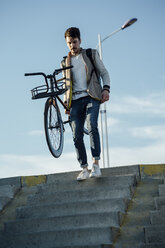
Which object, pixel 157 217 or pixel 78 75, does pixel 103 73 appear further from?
pixel 157 217

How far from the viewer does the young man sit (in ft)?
18.4

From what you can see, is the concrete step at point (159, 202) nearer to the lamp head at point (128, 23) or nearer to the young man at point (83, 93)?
the young man at point (83, 93)

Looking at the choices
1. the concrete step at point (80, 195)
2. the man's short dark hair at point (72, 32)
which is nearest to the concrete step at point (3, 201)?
the concrete step at point (80, 195)

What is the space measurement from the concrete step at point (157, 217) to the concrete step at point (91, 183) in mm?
952

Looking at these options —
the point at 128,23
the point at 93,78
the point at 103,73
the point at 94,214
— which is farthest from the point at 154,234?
the point at 128,23

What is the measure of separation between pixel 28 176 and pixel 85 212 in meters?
1.90

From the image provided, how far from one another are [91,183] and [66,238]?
1214mm

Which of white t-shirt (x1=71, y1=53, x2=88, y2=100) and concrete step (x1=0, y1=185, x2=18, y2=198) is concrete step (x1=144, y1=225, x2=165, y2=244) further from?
concrete step (x1=0, y1=185, x2=18, y2=198)

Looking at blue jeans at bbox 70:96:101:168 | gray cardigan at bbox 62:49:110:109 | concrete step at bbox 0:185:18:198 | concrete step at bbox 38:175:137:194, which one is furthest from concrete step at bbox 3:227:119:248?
gray cardigan at bbox 62:49:110:109

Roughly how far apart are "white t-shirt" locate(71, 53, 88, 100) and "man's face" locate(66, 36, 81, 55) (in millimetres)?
82

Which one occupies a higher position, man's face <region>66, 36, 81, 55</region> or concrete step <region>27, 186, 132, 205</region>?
man's face <region>66, 36, 81, 55</region>

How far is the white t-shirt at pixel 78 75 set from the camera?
19.1 ft

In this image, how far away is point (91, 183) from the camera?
5.59m

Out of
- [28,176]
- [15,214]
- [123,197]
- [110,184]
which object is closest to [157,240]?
[123,197]
